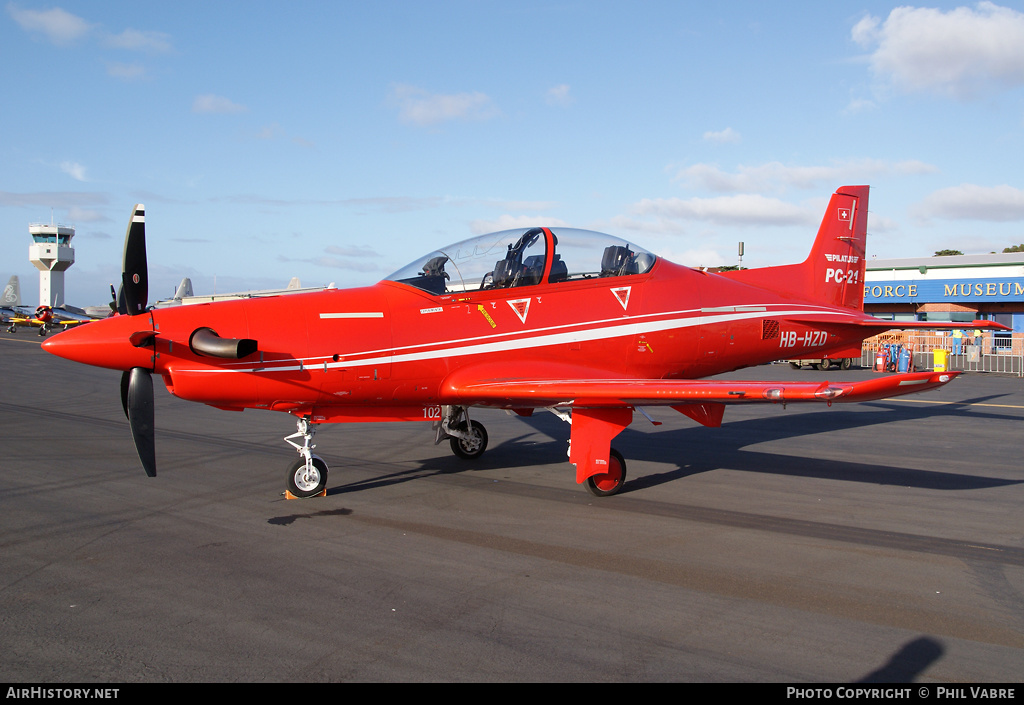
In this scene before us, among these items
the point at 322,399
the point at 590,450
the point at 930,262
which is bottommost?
the point at 590,450

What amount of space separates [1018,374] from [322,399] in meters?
32.8

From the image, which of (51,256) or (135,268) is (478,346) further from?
(51,256)

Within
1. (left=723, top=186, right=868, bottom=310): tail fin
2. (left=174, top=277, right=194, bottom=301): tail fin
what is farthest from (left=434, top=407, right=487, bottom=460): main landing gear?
(left=174, top=277, right=194, bottom=301): tail fin

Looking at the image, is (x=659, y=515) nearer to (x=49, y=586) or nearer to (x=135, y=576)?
(x=135, y=576)

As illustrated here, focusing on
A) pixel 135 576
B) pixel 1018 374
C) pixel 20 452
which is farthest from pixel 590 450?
pixel 1018 374

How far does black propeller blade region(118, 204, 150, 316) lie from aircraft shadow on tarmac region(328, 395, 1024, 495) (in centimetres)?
302

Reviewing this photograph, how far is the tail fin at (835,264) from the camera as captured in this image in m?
11.4

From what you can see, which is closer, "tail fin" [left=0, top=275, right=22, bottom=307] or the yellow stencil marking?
the yellow stencil marking

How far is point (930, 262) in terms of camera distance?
179ft

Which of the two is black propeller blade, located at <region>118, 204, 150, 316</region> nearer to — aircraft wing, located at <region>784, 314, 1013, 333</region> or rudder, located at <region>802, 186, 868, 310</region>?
aircraft wing, located at <region>784, 314, 1013, 333</region>

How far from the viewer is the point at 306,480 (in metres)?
7.74

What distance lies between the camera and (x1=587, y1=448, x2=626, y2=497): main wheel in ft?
26.6

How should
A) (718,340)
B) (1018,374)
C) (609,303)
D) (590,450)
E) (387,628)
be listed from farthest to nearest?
(1018,374) < (718,340) < (609,303) < (590,450) < (387,628)

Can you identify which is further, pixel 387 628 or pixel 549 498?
pixel 549 498
